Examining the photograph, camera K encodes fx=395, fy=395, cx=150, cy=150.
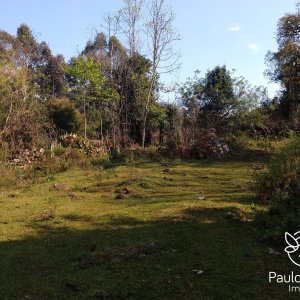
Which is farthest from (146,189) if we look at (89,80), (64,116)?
(89,80)

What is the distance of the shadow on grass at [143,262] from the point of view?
316 centimetres

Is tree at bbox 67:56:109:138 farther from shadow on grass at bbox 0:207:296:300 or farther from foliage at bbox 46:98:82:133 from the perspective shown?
shadow on grass at bbox 0:207:296:300

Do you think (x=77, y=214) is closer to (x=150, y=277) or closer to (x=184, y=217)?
(x=184, y=217)

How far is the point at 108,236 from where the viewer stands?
15.5ft

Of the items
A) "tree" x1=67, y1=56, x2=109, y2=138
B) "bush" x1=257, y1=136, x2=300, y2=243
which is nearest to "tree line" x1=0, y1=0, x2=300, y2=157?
"tree" x1=67, y1=56, x2=109, y2=138

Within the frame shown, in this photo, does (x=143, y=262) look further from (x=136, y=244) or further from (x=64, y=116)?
(x=64, y=116)

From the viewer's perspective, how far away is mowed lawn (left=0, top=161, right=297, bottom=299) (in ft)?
10.6

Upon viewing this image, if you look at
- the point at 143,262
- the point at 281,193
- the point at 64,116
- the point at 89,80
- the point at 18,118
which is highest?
the point at 89,80

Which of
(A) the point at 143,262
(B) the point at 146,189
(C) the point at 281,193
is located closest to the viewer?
(A) the point at 143,262

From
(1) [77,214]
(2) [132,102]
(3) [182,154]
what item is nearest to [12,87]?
(2) [132,102]

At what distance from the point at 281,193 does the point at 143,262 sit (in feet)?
7.84

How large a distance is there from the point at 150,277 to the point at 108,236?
140 centimetres

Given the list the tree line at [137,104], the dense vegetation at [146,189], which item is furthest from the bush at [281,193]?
the tree line at [137,104]

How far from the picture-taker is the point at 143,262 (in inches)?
148
